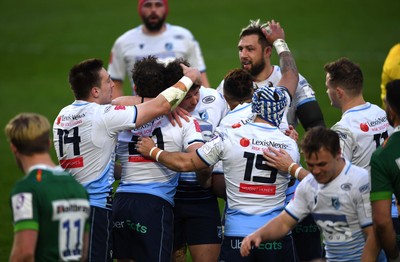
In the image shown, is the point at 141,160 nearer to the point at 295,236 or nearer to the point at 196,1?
the point at 295,236

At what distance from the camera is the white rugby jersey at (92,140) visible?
337 inches

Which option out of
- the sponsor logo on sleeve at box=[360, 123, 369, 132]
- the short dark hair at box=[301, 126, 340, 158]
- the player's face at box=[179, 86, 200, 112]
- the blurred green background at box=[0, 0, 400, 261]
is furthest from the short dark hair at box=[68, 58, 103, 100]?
the blurred green background at box=[0, 0, 400, 261]

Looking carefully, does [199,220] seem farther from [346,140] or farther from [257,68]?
[257,68]

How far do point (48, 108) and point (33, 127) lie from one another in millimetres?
15880

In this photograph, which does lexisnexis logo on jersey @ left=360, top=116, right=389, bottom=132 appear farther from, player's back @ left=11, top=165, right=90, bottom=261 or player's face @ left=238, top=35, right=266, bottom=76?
player's back @ left=11, top=165, right=90, bottom=261

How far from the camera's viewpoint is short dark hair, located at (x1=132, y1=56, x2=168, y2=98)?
8891 millimetres

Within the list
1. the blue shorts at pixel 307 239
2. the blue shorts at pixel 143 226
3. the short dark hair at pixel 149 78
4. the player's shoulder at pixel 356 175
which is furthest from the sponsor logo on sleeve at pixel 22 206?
the blue shorts at pixel 307 239

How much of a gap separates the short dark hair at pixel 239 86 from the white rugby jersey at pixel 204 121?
0.45 meters

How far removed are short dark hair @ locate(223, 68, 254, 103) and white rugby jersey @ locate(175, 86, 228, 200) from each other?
45 centimetres

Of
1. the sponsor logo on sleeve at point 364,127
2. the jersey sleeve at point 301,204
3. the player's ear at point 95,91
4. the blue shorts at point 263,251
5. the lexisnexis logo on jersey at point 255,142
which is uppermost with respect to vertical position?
the player's ear at point 95,91

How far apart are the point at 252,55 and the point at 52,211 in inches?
160

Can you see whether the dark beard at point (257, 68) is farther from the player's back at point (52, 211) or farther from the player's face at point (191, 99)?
the player's back at point (52, 211)

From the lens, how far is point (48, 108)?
888 inches

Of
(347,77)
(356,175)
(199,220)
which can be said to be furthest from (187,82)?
(356,175)
